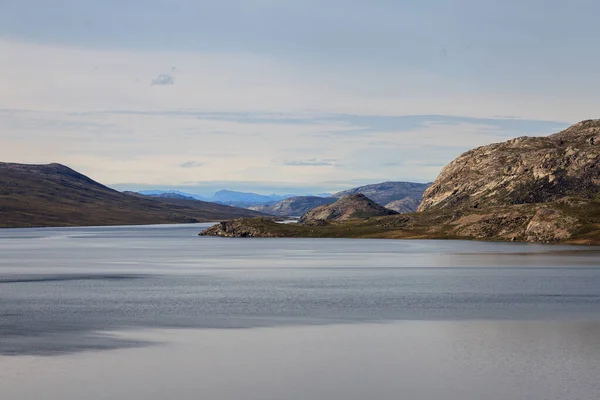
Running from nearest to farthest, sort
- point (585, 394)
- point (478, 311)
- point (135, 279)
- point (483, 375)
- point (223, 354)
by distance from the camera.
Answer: point (585, 394)
point (483, 375)
point (223, 354)
point (478, 311)
point (135, 279)

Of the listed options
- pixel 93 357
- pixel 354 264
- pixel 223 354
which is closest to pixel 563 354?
pixel 223 354

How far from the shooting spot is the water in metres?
42.0

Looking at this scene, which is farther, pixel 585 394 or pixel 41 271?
pixel 41 271

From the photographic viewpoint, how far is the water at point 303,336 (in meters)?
42.0

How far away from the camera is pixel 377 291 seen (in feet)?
306

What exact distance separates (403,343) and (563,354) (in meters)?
10.8

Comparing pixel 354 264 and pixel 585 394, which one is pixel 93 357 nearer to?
pixel 585 394

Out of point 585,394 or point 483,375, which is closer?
point 585,394

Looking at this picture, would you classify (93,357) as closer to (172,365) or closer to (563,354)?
(172,365)

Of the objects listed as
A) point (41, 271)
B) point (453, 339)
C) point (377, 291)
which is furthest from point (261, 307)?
point (41, 271)

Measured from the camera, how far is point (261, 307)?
7825 centimetres

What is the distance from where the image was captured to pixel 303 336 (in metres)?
58.9

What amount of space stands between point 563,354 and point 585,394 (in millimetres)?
11161

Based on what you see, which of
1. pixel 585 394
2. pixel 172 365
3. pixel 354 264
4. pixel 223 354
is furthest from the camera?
pixel 354 264
